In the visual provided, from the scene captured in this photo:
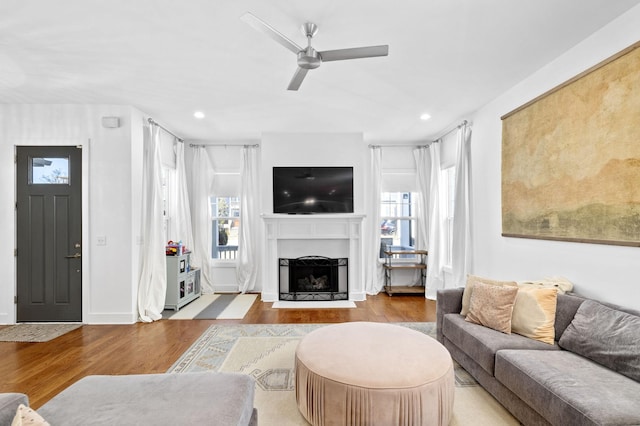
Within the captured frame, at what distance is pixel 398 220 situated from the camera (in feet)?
19.2

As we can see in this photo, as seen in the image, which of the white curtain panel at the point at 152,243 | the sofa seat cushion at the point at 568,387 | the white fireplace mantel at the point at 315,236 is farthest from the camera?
the white fireplace mantel at the point at 315,236

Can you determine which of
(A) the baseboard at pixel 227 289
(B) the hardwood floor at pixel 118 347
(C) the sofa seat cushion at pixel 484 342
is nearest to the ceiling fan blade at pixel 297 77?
(C) the sofa seat cushion at pixel 484 342

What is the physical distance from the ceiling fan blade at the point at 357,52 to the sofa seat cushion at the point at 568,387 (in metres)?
2.23

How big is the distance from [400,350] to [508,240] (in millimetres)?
2125

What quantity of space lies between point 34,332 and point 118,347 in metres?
1.28

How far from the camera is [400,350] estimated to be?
82.5 inches

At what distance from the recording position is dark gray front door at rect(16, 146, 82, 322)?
12.9 feet

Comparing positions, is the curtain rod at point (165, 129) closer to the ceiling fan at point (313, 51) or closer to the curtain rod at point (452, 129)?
the ceiling fan at point (313, 51)

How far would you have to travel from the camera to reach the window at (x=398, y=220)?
584 centimetres

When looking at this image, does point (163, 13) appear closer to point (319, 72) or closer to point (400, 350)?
point (319, 72)

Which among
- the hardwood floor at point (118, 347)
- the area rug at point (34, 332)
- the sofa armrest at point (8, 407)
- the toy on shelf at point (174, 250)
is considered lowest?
the hardwood floor at point (118, 347)

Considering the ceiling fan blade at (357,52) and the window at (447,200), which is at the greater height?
the ceiling fan blade at (357,52)

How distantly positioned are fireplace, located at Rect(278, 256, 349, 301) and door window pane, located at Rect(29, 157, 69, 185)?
10.3ft

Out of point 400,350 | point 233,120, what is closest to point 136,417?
point 400,350
